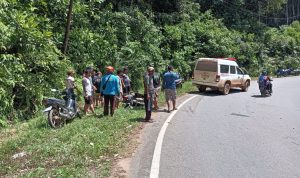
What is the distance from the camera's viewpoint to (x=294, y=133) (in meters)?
12.4

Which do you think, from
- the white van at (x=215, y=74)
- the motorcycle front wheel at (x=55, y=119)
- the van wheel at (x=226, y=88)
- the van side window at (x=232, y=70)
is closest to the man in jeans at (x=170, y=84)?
the motorcycle front wheel at (x=55, y=119)

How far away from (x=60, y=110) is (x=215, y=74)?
1287 cm

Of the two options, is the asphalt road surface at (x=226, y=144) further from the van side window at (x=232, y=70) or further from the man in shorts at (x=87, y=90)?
the van side window at (x=232, y=70)

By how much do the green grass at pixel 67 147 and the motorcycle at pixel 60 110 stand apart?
0.82ft

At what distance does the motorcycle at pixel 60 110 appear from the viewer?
12117 mm

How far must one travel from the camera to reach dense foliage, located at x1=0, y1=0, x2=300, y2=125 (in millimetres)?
15570

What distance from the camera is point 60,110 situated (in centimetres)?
1245

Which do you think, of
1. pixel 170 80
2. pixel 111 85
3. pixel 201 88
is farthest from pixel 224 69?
pixel 111 85

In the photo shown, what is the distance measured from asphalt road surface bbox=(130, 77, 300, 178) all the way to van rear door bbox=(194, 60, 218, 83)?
571 centimetres

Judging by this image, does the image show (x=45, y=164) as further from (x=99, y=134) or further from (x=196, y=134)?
(x=196, y=134)

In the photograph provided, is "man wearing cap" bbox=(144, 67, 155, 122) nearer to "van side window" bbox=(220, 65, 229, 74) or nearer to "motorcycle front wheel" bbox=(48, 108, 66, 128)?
"motorcycle front wheel" bbox=(48, 108, 66, 128)

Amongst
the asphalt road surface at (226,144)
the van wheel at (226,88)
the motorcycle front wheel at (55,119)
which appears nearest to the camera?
the asphalt road surface at (226,144)

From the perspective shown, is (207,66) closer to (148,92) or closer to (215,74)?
(215,74)

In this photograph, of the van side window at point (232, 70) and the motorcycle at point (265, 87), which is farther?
the van side window at point (232, 70)
